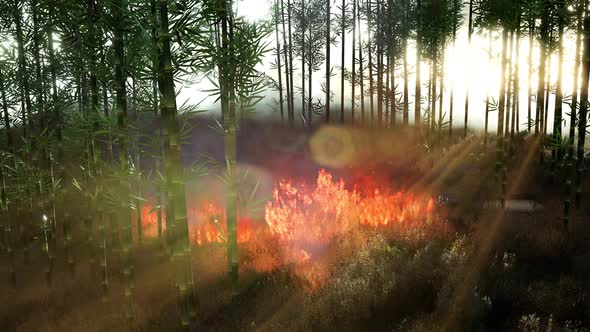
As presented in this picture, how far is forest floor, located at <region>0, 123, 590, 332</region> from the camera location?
4613 millimetres

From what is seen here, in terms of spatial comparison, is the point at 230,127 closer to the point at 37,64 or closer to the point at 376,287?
the point at 376,287

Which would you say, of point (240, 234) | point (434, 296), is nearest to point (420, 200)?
point (240, 234)

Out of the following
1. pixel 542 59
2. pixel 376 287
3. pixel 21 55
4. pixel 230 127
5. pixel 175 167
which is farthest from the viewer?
pixel 542 59

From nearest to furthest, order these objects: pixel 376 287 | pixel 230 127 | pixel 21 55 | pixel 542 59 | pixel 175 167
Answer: pixel 175 167, pixel 376 287, pixel 230 127, pixel 21 55, pixel 542 59

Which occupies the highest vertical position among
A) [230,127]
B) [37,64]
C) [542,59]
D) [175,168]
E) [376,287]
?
[542,59]

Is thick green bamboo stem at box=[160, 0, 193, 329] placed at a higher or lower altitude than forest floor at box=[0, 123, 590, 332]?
higher

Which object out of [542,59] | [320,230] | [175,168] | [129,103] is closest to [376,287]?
[320,230]

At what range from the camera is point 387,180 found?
13211 mm

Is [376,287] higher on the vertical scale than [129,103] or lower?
lower

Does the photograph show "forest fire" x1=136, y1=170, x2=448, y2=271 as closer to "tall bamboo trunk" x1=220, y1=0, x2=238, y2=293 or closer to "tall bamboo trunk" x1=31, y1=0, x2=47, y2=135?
"tall bamboo trunk" x1=220, y1=0, x2=238, y2=293

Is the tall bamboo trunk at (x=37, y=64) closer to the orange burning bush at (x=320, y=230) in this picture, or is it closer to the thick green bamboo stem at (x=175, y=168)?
the orange burning bush at (x=320, y=230)

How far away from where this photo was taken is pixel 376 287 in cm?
518

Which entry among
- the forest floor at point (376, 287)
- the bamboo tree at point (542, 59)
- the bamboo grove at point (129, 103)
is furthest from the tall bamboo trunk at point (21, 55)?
the bamboo tree at point (542, 59)

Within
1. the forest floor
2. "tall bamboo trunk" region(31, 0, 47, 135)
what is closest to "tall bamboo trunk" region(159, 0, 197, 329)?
the forest floor
